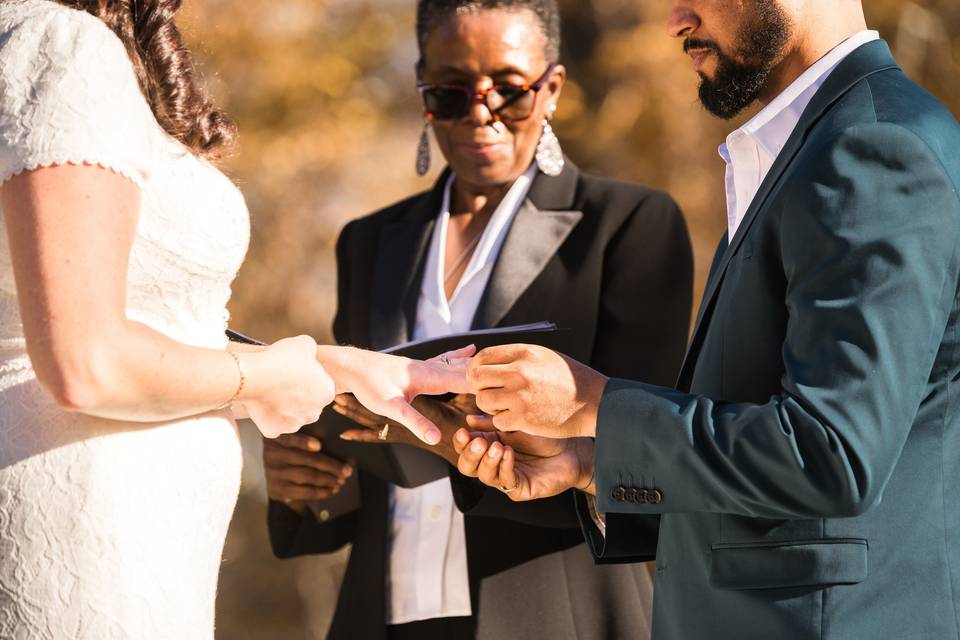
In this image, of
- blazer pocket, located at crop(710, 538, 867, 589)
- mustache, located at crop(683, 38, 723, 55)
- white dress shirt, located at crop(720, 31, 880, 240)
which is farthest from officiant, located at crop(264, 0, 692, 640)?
blazer pocket, located at crop(710, 538, 867, 589)

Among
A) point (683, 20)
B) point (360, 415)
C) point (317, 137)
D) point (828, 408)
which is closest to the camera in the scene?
point (828, 408)

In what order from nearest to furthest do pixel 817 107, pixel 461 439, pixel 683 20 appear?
pixel 817 107
pixel 683 20
pixel 461 439

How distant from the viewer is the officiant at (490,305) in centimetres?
281

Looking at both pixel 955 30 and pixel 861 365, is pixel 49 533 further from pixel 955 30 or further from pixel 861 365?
pixel 955 30

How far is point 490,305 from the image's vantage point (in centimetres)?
299

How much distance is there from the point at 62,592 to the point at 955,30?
4624 mm

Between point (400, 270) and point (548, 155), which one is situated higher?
point (548, 155)

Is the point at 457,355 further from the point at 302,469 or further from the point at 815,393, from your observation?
the point at 815,393

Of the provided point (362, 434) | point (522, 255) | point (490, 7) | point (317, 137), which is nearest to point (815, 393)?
point (362, 434)

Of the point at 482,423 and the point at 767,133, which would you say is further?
the point at 482,423

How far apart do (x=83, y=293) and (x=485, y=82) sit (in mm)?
1713

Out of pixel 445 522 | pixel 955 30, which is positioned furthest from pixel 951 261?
pixel 955 30

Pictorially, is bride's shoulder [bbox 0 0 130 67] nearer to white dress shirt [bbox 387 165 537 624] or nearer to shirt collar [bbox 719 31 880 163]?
shirt collar [bbox 719 31 880 163]

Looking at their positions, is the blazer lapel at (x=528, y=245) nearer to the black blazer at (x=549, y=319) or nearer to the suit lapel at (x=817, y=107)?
the black blazer at (x=549, y=319)
